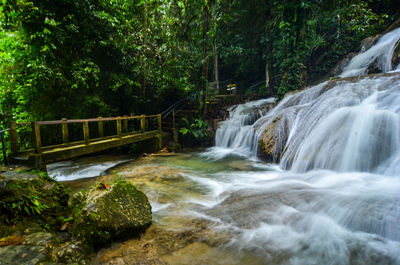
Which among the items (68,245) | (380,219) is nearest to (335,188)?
(380,219)

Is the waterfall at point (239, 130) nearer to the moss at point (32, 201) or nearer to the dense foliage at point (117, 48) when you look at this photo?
the dense foliage at point (117, 48)

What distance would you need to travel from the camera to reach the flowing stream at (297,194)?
2627 mm

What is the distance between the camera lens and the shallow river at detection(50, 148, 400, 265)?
100 inches

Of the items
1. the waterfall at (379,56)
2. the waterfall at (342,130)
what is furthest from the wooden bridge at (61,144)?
the waterfall at (379,56)

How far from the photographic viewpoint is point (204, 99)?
38.5 feet

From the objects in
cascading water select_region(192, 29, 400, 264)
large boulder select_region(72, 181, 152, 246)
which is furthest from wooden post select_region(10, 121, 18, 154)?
cascading water select_region(192, 29, 400, 264)

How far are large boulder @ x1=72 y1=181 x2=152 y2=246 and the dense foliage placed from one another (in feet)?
16.0

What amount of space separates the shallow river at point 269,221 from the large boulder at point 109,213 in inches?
6.6

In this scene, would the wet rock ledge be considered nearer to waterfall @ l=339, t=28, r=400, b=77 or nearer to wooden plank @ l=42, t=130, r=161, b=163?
wooden plank @ l=42, t=130, r=161, b=163

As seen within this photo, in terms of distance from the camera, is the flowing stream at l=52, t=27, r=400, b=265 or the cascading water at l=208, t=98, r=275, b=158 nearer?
the flowing stream at l=52, t=27, r=400, b=265

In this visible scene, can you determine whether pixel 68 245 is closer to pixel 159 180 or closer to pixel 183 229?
pixel 183 229

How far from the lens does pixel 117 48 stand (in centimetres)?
960

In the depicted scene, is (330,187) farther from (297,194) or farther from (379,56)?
(379,56)

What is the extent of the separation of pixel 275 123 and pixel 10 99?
392 inches
